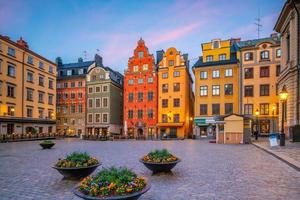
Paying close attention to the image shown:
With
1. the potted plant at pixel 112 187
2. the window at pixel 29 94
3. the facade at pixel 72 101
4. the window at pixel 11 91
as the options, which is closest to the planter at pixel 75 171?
the potted plant at pixel 112 187

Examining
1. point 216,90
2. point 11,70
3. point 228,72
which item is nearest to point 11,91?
point 11,70

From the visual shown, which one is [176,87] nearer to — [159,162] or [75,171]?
[159,162]

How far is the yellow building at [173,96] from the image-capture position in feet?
151

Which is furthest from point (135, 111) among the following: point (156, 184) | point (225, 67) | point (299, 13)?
point (156, 184)

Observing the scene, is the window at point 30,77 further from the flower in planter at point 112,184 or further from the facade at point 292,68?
the flower in planter at point 112,184

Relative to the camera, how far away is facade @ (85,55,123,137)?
171 ft

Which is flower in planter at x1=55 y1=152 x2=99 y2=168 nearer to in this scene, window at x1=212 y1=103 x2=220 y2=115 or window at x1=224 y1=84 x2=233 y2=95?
window at x1=212 y1=103 x2=220 y2=115

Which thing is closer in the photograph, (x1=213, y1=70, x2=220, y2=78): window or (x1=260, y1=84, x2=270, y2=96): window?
(x1=260, y1=84, x2=270, y2=96): window

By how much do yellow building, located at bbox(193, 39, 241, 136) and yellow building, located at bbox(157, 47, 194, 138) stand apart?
10.1 feet

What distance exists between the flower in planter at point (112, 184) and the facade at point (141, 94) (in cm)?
4267

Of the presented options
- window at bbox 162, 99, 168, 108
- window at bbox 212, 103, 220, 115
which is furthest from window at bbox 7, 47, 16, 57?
window at bbox 212, 103, 220, 115

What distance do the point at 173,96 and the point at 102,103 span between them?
54.3 ft

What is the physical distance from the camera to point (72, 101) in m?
56.0

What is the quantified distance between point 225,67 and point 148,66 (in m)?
15.8
